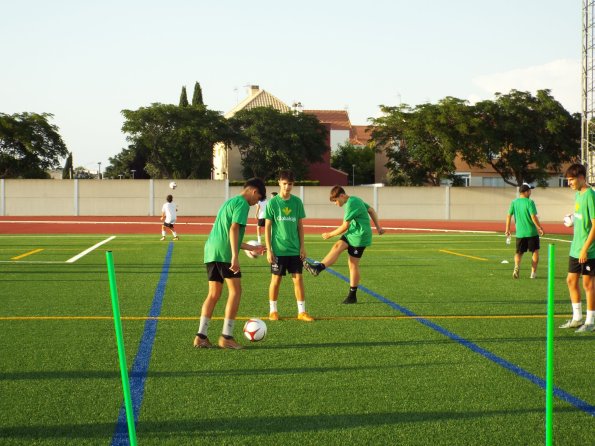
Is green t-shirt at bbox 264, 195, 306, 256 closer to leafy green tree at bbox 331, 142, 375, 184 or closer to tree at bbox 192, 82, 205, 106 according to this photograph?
leafy green tree at bbox 331, 142, 375, 184

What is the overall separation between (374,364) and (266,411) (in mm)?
1757

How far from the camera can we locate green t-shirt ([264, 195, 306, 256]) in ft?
Result: 30.7

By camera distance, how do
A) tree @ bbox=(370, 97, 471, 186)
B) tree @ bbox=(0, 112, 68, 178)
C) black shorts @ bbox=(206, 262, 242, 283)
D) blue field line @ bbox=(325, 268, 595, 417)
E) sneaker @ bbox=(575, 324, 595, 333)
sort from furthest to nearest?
tree @ bbox=(0, 112, 68, 178), tree @ bbox=(370, 97, 471, 186), sneaker @ bbox=(575, 324, 595, 333), black shorts @ bbox=(206, 262, 242, 283), blue field line @ bbox=(325, 268, 595, 417)

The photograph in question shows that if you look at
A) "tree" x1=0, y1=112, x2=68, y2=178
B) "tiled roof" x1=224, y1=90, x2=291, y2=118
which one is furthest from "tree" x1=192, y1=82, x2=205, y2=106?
"tree" x1=0, y1=112, x2=68, y2=178

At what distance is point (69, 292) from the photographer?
39.7 ft

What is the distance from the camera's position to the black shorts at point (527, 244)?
566 inches

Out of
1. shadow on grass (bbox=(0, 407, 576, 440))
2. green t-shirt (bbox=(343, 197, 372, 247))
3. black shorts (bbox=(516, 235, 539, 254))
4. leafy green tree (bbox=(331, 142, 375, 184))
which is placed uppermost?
leafy green tree (bbox=(331, 142, 375, 184))

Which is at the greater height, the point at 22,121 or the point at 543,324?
the point at 22,121

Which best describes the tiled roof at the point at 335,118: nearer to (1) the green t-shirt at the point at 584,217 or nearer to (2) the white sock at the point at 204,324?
(1) the green t-shirt at the point at 584,217

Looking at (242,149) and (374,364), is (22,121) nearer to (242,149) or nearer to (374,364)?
(242,149)

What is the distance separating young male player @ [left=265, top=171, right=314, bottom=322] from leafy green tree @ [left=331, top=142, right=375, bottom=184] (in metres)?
81.1

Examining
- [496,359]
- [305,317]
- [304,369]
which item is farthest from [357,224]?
[304,369]

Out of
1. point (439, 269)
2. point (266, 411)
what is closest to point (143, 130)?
point (439, 269)

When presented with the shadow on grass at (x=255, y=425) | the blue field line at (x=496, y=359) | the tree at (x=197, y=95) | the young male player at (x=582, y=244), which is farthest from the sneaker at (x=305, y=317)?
the tree at (x=197, y=95)
